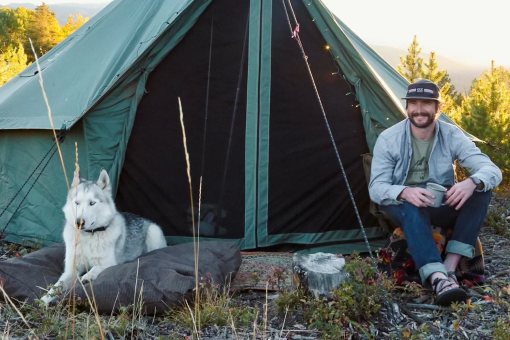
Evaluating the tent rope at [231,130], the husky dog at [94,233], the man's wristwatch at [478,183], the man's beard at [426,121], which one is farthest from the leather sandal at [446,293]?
the husky dog at [94,233]

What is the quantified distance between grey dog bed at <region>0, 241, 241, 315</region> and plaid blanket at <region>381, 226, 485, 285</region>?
3.62 ft

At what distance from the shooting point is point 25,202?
4711mm

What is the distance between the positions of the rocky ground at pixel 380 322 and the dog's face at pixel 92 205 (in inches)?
27.3

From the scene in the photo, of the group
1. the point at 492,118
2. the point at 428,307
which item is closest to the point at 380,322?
the point at 428,307

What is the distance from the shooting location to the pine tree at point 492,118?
289 inches

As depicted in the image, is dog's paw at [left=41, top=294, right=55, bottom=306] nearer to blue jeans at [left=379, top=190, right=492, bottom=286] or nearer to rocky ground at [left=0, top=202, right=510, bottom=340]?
rocky ground at [left=0, top=202, right=510, bottom=340]

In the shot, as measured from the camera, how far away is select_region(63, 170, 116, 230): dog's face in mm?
3352

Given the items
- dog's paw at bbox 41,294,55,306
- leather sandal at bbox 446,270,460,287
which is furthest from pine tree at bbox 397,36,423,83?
dog's paw at bbox 41,294,55,306

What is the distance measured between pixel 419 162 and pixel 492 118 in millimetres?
4598

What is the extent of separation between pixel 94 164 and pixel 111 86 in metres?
0.69

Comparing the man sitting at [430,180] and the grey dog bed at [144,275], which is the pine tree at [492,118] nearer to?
the man sitting at [430,180]

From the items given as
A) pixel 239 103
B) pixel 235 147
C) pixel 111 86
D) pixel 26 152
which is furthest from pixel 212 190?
pixel 26 152

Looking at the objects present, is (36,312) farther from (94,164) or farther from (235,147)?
(235,147)

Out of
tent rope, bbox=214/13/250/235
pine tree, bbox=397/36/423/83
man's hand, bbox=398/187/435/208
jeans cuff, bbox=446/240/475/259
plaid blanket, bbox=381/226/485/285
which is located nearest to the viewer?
man's hand, bbox=398/187/435/208
